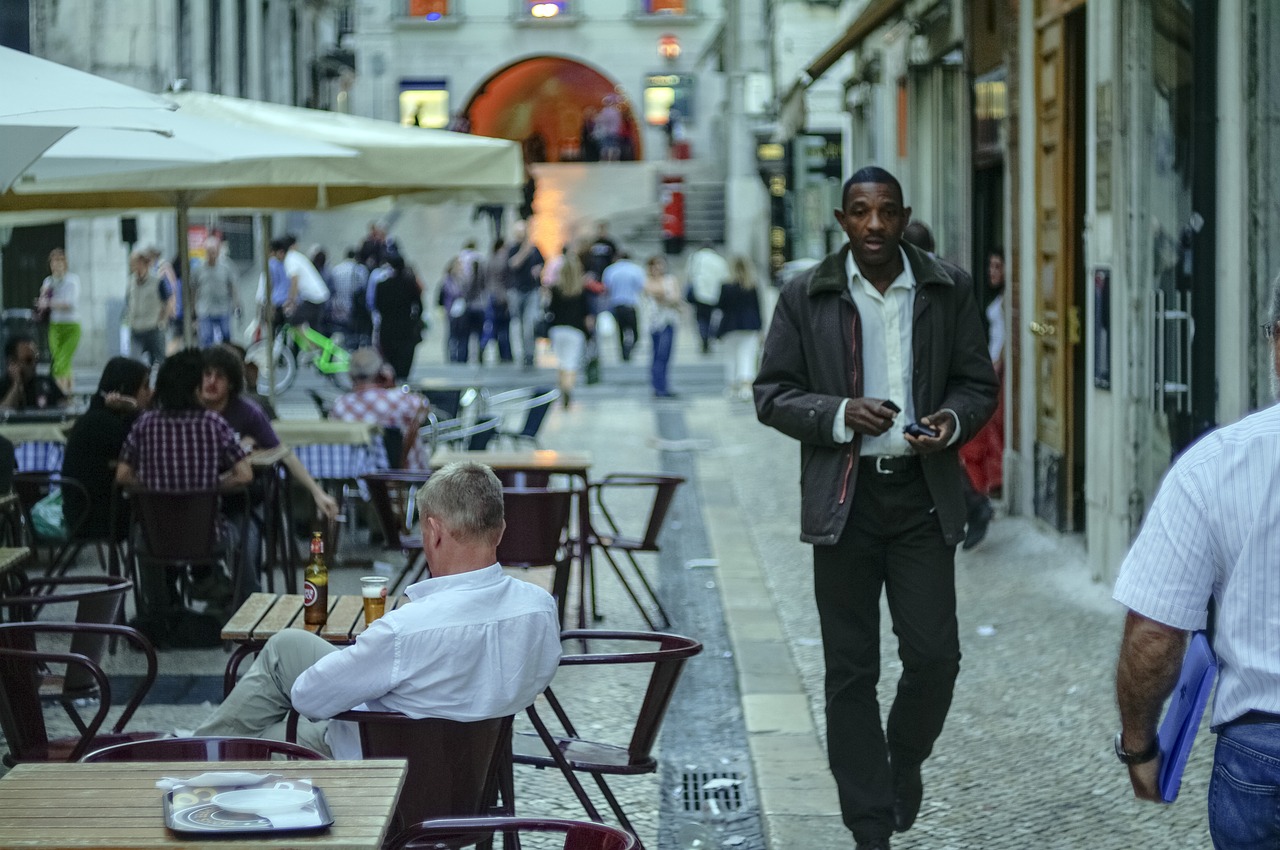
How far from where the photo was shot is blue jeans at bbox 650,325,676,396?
2125 centimetres

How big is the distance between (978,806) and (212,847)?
3.32 meters

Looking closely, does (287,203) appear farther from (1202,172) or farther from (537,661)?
(537,661)

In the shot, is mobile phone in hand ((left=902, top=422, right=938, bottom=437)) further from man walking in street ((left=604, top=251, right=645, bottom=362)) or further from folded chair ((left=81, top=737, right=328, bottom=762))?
man walking in street ((left=604, top=251, right=645, bottom=362))

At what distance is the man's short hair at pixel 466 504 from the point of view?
402 centimetres

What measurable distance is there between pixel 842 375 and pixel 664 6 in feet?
159

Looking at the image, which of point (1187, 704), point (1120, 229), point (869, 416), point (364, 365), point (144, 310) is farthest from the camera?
point (144, 310)

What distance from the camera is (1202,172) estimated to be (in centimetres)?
788

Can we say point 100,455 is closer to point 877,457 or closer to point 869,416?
point 877,457

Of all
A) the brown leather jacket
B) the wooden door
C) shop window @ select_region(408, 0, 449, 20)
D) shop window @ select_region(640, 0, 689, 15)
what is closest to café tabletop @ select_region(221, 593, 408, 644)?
the brown leather jacket

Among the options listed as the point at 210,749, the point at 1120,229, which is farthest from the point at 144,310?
the point at 210,749

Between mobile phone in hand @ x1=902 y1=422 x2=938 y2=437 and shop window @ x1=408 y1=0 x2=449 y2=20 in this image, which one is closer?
mobile phone in hand @ x1=902 y1=422 x2=938 y2=437

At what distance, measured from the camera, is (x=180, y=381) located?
7.62m

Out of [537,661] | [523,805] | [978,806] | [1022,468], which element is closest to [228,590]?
[523,805]

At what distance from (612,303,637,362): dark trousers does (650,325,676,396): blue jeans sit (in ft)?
13.9
